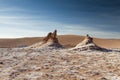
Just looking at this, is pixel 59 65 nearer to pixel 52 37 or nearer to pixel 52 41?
pixel 52 41

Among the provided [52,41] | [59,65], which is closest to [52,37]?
[52,41]

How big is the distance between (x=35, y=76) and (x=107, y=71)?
5.88 m

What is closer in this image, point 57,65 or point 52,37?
point 57,65

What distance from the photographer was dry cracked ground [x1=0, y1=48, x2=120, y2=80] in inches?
933

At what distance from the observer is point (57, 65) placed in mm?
26938

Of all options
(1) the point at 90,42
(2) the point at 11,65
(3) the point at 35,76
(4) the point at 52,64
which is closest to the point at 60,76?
(3) the point at 35,76

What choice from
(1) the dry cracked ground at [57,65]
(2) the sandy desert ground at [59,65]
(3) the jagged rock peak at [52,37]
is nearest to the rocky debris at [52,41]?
(3) the jagged rock peak at [52,37]

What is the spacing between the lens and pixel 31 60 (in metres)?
28.8

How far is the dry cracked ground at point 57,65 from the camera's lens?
77.8ft

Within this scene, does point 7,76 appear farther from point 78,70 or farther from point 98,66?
point 98,66

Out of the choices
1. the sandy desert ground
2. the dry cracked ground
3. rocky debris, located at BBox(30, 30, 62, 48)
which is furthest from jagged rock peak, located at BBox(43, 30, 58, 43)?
the dry cracked ground

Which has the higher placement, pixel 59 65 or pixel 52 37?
pixel 52 37

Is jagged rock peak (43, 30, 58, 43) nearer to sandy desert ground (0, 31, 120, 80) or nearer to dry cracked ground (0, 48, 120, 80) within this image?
sandy desert ground (0, 31, 120, 80)

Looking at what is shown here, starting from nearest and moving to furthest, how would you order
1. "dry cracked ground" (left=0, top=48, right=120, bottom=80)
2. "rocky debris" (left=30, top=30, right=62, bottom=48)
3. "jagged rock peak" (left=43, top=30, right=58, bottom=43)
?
"dry cracked ground" (left=0, top=48, right=120, bottom=80) → "rocky debris" (left=30, top=30, right=62, bottom=48) → "jagged rock peak" (left=43, top=30, right=58, bottom=43)
